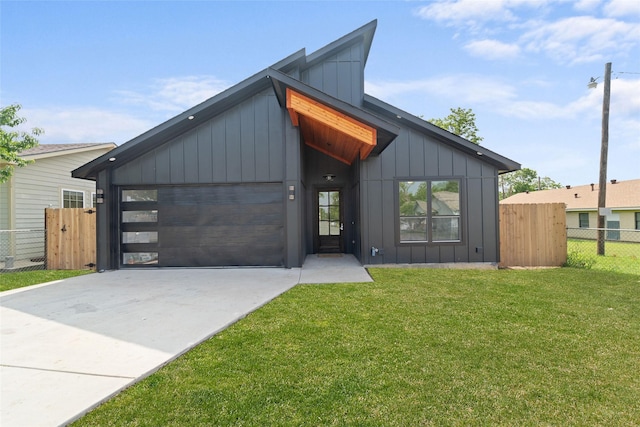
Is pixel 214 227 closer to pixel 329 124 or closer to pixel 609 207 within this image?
pixel 329 124

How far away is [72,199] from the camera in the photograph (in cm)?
1101

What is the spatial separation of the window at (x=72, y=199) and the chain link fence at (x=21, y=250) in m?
1.38

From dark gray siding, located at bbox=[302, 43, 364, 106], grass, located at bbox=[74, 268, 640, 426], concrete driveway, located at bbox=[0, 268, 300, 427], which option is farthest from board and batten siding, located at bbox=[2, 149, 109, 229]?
grass, located at bbox=[74, 268, 640, 426]

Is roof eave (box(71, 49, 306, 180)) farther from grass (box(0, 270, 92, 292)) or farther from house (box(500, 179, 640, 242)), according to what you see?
house (box(500, 179, 640, 242))

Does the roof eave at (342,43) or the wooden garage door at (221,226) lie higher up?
the roof eave at (342,43)

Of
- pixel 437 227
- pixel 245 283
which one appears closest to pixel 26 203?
pixel 245 283

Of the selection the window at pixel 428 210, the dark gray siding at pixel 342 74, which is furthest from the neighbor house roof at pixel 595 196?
the dark gray siding at pixel 342 74

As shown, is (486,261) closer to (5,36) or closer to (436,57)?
Result: (436,57)

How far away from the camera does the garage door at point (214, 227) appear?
24.4ft

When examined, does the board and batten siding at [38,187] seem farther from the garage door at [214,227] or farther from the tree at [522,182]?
the tree at [522,182]

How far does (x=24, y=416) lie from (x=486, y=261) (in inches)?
324

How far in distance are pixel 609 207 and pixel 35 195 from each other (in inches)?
1075

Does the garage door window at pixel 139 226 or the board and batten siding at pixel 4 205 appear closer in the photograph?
the garage door window at pixel 139 226

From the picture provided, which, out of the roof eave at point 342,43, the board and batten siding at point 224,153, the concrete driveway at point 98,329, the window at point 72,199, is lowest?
the concrete driveway at point 98,329
